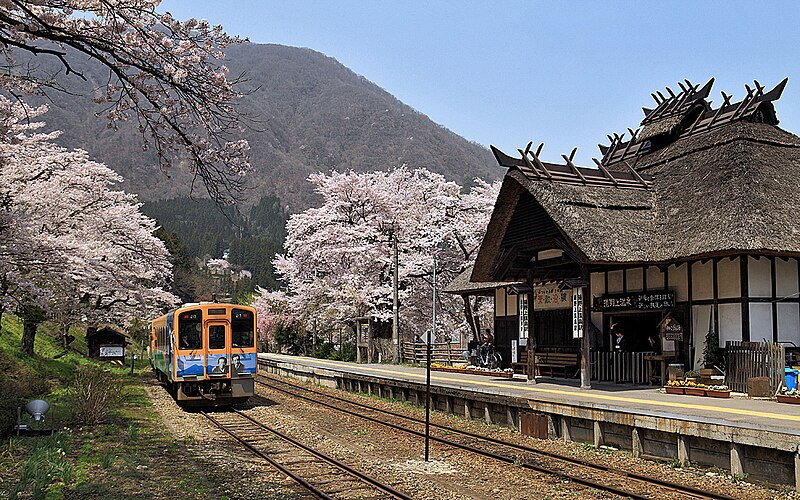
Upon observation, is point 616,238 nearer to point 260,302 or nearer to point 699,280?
point 699,280

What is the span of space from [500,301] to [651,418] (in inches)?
564

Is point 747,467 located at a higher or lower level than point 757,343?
lower

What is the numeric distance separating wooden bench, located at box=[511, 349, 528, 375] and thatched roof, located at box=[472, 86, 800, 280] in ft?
14.6

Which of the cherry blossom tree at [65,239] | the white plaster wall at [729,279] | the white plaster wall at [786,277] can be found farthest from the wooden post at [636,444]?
the cherry blossom tree at [65,239]

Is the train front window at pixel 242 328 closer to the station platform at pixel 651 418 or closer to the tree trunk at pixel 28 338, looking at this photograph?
the station platform at pixel 651 418

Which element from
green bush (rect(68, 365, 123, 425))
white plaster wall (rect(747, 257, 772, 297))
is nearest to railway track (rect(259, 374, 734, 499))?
green bush (rect(68, 365, 123, 425))

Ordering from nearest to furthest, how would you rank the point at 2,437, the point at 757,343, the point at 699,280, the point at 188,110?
the point at 188,110 → the point at 2,437 → the point at 757,343 → the point at 699,280

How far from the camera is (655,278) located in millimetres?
18516

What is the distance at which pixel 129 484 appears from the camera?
1020cm

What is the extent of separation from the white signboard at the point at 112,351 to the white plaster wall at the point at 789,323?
36.7 m

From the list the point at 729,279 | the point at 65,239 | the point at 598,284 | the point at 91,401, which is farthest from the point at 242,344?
the point at 729,279

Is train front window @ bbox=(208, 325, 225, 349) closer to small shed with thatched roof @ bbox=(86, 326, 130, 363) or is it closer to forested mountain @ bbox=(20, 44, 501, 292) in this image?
small shed with thatched roof @ bbox=(86, 326, 130, 363)

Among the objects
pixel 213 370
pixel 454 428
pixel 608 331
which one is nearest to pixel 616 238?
pixel 608 331

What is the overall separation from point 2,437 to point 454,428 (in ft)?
29.3
